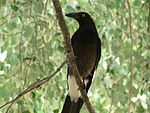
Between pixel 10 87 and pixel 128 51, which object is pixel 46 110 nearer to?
pixel 10 87

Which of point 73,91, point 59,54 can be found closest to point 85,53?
point 73,91

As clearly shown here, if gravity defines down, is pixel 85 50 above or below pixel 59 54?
above

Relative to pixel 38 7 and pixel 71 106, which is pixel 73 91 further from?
pixel 38 7

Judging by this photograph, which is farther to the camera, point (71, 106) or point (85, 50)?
point (85, 50)

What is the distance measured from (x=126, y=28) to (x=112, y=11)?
15 centimetres

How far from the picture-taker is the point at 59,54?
3.05 metres

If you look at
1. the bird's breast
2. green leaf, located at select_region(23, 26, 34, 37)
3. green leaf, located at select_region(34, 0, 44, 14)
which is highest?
green leaf, located at select_region(34, 0, 44, 14)

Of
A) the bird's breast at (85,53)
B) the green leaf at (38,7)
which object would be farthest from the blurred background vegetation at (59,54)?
the bird's breast at (85,53)

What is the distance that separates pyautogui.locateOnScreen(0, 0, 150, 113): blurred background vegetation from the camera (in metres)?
2.71

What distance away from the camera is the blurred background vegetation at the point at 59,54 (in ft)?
8.87

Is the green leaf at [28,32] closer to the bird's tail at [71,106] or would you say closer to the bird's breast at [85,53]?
the bird's breast at [85,53]

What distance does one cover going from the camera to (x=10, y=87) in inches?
105

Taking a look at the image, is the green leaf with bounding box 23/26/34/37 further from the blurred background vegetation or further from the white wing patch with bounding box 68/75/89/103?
the white wing patch with bounding box 68/75/89/103

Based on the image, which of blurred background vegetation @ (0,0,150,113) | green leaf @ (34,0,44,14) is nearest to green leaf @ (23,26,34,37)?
blurred background vegetation @ (0,0,150,113)
